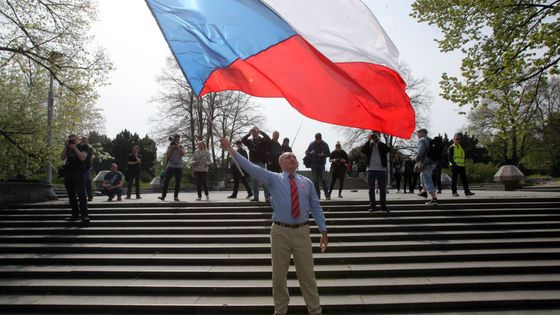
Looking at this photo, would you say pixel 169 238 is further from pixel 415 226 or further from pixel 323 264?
pixel 415 226

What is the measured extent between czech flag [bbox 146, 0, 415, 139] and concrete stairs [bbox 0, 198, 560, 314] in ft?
9.13

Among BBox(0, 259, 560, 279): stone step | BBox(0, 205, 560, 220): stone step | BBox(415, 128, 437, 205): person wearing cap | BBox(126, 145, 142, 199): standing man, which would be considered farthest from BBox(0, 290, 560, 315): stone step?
BBox(126, 145, 142, 199): standing man

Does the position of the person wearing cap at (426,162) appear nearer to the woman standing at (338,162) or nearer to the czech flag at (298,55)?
the woman standing at (338,162)

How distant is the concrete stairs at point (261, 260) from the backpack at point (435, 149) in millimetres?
1286

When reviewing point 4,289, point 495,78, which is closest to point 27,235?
point 4,289

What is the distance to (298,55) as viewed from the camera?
5023 mm

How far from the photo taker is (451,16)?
14.7 metres

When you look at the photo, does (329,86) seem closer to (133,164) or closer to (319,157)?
(319,157)

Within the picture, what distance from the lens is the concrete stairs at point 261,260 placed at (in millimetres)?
5777

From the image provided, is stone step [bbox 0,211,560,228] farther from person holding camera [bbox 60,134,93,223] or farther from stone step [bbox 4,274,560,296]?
stone step [bbox 4,274,560,296]

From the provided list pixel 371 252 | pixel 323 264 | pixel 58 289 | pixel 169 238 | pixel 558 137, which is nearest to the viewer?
pixel 58 289

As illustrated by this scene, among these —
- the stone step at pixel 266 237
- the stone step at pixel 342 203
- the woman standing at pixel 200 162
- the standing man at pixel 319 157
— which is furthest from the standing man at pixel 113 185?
the standing man at pixel 319 157

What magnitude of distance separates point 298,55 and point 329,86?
1.83 ft

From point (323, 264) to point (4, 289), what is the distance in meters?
5.33
